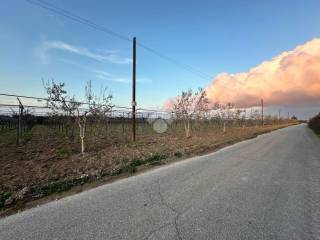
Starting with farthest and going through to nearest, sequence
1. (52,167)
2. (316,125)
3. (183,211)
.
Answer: (316,125)
(52,167)
(183,211)

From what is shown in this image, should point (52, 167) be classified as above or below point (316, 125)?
below

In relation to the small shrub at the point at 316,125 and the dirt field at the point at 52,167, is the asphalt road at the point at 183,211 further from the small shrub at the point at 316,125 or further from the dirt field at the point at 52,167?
the small shrub at the point at 316,125

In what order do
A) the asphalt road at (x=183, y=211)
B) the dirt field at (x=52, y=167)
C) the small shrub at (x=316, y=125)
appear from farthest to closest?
the small shrub at (x=316, y=125) < the dirt field at (x=52, y=167) < the asphalt road at (x=183, y=211)

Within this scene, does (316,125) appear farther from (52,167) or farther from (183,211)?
(183,211)

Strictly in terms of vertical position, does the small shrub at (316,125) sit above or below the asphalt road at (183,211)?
above

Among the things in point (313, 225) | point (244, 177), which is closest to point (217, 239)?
point (313, 225)

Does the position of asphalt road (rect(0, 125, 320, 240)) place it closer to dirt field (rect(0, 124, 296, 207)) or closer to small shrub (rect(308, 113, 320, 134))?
dirt field (rect(0, 124, 296, 207))

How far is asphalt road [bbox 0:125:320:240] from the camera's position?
373cm

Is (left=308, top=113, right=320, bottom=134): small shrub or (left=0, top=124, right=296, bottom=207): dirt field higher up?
(left=308, top=113, right=320, bottom=134): small shrub

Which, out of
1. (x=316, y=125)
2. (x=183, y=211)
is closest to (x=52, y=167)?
(x=183, y=211)

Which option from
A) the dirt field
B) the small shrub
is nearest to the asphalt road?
the dirt field

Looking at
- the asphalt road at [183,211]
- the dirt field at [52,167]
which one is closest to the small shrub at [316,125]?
the dirt field at [52,167]

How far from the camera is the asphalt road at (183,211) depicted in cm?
373

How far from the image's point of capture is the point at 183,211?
179 inches
